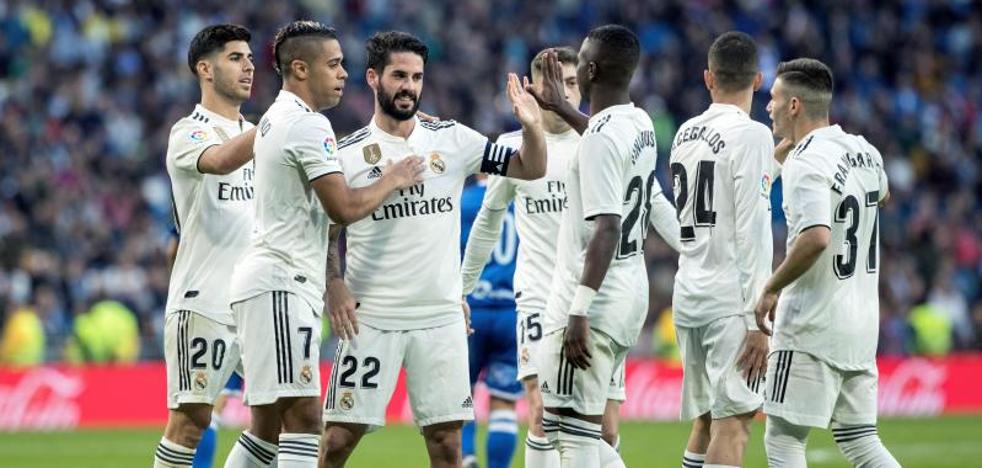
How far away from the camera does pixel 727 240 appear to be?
27.5 feet

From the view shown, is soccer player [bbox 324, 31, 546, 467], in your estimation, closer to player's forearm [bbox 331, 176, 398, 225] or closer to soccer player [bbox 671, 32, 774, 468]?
player's forearm [bbox 331, 176, 398, 225]

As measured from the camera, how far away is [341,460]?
8250 mm

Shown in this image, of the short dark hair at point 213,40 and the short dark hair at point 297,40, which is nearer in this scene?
the short dark hair at point 297,40

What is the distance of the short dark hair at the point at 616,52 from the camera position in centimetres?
802

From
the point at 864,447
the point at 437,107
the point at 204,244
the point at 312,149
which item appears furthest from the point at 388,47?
the point at 437,107

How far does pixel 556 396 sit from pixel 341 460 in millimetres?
1181

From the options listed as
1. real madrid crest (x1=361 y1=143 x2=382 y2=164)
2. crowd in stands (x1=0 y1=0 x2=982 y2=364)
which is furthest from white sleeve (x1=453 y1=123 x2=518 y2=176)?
crowd in stands (x1=0 y1=0 x2=982 y2=364)

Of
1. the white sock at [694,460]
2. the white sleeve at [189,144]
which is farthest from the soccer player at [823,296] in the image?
the white sleeve at [189,144]

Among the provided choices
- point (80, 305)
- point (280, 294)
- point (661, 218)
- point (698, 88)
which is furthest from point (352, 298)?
point (698, 88)

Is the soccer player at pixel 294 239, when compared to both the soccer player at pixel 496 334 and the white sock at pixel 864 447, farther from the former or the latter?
the soccer player at pixel 496 334

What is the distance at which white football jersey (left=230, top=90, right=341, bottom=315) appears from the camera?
773 centimetres

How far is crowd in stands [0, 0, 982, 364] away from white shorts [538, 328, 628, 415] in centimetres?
1232

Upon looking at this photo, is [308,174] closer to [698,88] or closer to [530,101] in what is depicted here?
[530,101]

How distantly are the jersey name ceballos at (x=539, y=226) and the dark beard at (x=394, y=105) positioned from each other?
1681 mm
